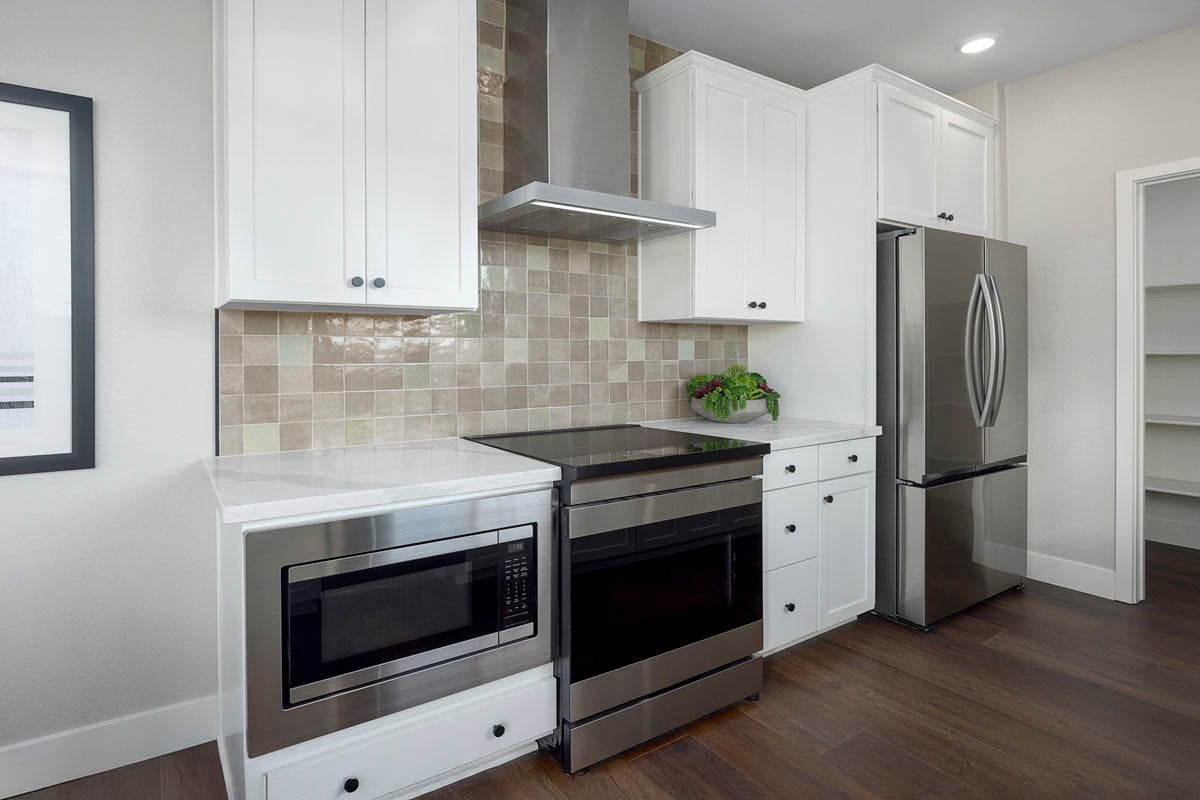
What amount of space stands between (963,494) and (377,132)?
2.87m

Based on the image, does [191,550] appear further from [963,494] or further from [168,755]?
[963,494]

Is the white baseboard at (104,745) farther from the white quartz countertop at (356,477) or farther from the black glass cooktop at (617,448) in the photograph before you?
the black glass cooktop at (617,448)

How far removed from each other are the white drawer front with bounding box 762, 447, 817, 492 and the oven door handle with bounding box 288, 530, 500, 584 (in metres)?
1.17

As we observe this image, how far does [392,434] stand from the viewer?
8.19 feet

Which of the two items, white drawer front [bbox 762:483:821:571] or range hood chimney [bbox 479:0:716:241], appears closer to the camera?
range hood chimney [bbox 479:0:716:241]

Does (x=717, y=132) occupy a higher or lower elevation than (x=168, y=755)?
higher

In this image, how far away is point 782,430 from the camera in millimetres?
2980

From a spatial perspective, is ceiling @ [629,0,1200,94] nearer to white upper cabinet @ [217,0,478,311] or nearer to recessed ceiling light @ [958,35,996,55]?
recessed ceiling light @ [958,35,996,55]

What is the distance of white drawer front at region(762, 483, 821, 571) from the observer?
269 cm

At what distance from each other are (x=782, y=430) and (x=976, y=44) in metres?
2.07

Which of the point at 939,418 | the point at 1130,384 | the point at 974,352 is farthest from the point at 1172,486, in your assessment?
the point at 939,418

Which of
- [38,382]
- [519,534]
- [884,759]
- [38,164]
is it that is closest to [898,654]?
[884,759]

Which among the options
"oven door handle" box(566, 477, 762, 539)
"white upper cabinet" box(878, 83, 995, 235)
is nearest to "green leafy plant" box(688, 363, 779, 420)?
"oven door handle" box(566, 477, 762, 539)

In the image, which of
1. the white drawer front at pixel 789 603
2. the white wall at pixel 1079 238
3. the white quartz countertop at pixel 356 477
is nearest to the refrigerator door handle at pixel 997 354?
the white wall at pixel 1079 238
